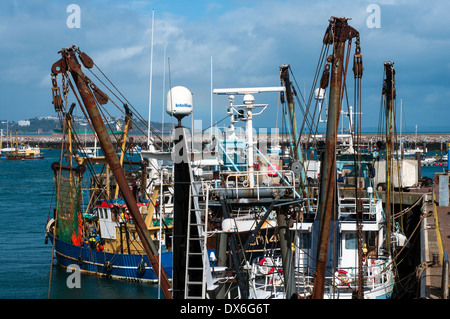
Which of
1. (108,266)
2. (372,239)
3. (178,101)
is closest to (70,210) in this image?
(108,266)

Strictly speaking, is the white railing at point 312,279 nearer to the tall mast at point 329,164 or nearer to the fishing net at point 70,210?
the tall mast at point 329,164

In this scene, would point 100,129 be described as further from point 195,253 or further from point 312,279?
point 312,279

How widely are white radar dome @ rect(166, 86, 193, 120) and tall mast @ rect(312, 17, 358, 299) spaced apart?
4.52m

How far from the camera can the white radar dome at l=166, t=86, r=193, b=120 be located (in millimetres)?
10062

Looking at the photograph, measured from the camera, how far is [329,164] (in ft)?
45.7

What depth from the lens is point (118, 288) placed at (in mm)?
32719

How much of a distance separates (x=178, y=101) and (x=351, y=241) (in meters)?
13.5

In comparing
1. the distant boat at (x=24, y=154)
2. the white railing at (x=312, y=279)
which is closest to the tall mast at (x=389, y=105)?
the white railing at (x=312, y=279)

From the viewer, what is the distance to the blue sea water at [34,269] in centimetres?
3203

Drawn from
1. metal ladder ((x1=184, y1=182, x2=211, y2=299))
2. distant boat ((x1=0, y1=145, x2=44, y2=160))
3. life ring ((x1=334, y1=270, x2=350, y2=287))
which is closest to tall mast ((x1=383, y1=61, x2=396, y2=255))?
life ring ((x1=334, y1=270, x2=350, y2=287))

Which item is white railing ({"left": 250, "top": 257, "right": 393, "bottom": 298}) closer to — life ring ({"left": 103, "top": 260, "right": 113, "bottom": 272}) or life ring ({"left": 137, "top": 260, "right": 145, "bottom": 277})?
life ring ({"left": 137, "top": 260, "right": 145, "bottom": 277})
